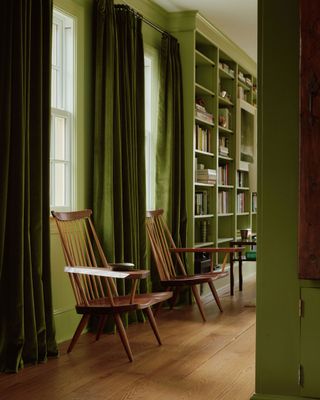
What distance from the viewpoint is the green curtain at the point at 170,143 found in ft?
21.9

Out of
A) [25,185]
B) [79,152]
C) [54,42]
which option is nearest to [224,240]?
[79,152]

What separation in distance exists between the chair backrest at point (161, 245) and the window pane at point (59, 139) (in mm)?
1153

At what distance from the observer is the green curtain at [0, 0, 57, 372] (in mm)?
4066

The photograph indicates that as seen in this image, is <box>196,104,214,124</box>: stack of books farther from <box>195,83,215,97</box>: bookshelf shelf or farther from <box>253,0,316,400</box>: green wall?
<box>253,0,316,400</box>: green wall

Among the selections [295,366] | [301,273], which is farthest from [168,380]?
[301,273]

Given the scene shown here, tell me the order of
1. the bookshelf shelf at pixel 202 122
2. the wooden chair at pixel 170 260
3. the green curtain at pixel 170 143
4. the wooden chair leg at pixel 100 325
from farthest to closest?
1. the bookshelf shelf at pixel 202 122
2. the green curtain at pixel 170 143
3. the wooden chair at pixel 170 260
4. the wooden chair leg at pixel 100 325

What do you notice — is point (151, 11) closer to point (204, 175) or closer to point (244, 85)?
point (204, 175)

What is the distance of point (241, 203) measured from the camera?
9.35 meters

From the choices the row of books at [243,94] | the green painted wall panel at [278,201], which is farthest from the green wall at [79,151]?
the row of books at [243,94]

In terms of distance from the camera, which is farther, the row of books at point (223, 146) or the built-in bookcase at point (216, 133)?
the row of books at point (223, 146)

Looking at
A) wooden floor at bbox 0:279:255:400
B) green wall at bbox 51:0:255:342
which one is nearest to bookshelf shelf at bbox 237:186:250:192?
wooden floor at bbox 0:279:255:400

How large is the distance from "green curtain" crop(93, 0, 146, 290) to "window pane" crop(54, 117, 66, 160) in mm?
281

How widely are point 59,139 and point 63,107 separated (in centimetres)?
25

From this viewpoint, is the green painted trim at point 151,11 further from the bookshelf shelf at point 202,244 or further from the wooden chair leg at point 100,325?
the wooden chair leg at point 100,325
